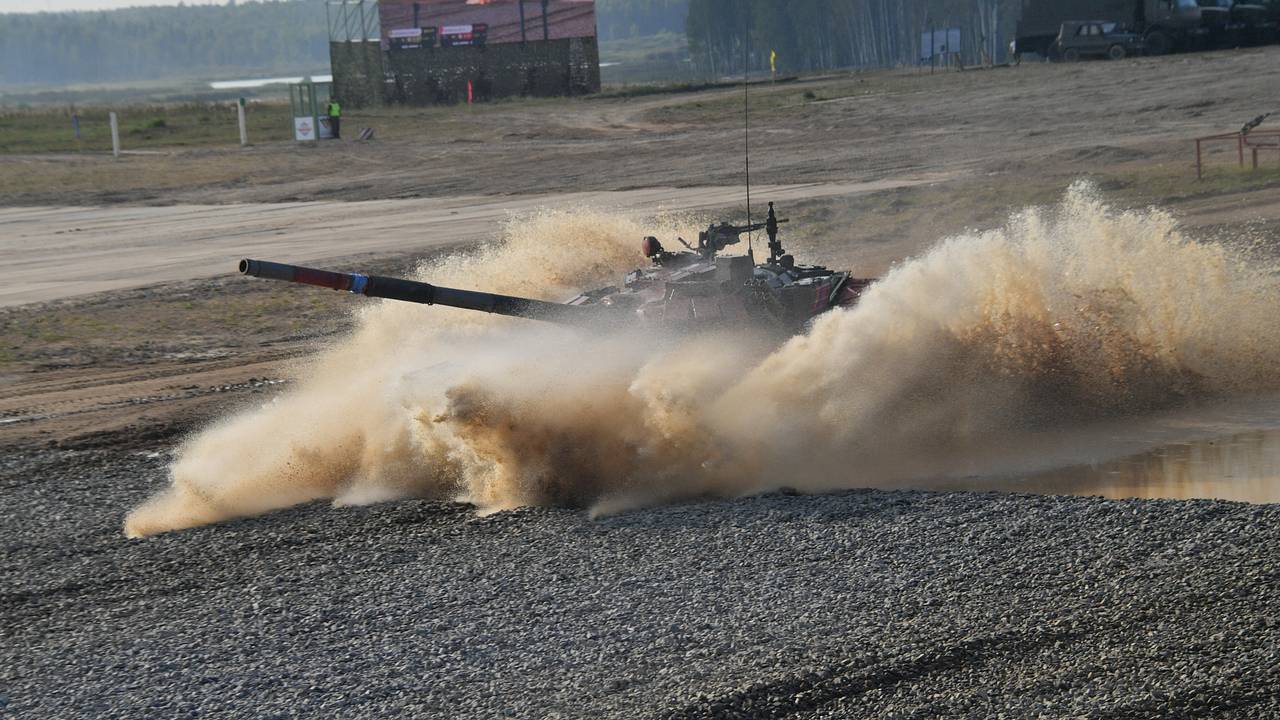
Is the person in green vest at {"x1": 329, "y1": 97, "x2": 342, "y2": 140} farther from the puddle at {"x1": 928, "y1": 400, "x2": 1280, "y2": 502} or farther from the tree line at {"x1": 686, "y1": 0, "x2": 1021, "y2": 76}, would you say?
the tree line at {"x1": 686, "y1": 0, "x2": 1021, "y2": 76}

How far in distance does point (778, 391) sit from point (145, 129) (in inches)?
1889

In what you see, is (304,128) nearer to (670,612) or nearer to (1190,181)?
(1190,181)

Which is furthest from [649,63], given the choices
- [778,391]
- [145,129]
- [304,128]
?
[778,391]

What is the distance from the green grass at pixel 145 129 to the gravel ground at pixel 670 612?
135 ft

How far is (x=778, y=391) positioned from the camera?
13.5 metres

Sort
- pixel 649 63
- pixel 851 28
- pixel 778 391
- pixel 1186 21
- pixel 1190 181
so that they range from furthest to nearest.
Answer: pixel 649 63
pixel 851 28
pixel 1186 21
pixel 1190 181
pixel 778 391

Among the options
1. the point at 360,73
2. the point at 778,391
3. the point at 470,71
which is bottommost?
the point at 778,391

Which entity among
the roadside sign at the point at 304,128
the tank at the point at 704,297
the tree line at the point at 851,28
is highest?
the tree line at the point at 851,28

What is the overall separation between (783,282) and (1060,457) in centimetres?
311

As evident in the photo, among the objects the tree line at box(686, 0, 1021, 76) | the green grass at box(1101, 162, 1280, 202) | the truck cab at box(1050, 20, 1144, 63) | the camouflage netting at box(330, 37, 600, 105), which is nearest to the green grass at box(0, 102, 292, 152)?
the camouflage netting at box(330, 37, 600, 105)

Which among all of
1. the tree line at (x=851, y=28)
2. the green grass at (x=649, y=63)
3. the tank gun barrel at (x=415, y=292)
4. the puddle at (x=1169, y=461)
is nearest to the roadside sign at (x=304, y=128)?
the tank gun barrel at (x=415, y=292)

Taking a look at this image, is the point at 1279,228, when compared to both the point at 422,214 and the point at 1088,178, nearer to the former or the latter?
the point at 1088,178

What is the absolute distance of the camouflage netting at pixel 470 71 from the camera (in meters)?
Answer: 64.8

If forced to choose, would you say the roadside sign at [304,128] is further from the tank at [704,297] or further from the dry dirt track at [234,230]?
the tank at [704,297]
